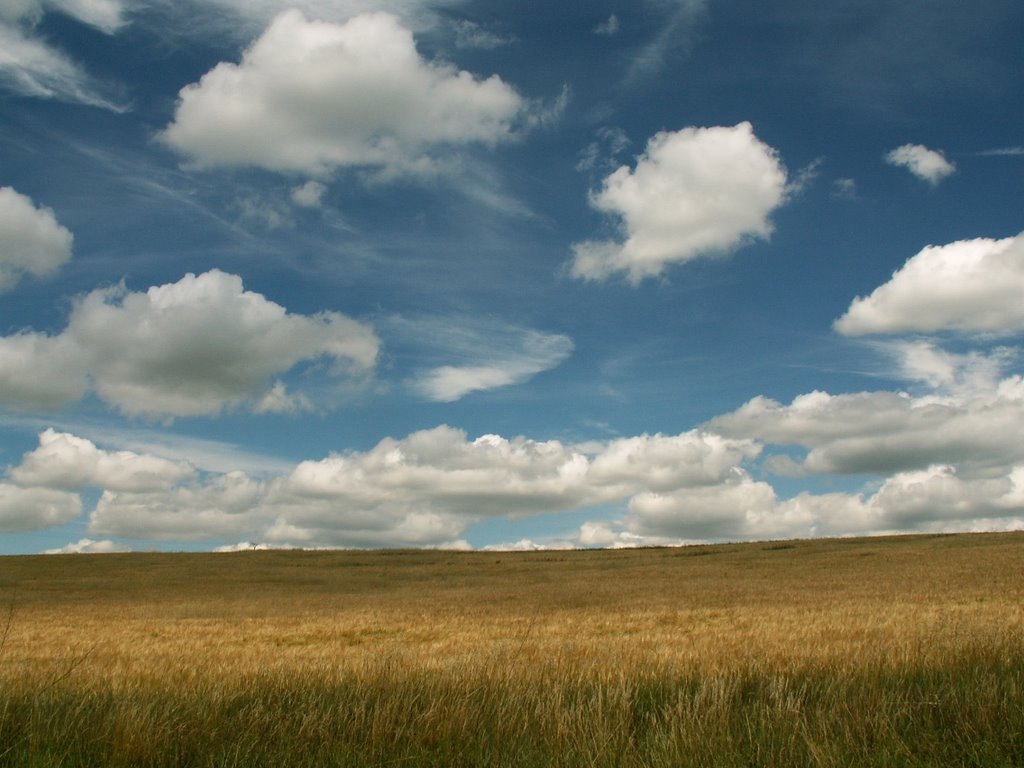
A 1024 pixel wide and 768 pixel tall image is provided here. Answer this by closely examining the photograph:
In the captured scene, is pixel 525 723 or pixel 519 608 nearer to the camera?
pixel 525 723

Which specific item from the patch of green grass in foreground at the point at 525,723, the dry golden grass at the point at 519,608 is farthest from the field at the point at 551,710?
the dry golden grass at the point at 519,608

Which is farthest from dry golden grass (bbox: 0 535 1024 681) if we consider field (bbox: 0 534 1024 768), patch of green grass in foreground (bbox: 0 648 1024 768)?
patch of green grass in foreground (bbox: 0 648 1024 768)

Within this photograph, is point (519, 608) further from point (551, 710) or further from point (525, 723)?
point (525, 723)

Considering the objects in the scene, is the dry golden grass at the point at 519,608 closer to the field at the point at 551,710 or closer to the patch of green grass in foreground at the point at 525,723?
the field at the point at 551,710

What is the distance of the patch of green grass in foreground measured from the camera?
17.2 ft

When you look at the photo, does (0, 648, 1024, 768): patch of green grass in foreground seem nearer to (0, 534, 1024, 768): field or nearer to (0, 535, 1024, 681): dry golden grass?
(0, 534, 1024, 768): field

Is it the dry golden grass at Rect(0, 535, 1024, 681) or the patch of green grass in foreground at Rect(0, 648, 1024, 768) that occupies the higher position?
the patch of green grass in foreground at Rect(0, 648, 1024, 768)

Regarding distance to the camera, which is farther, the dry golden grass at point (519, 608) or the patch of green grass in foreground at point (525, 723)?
the dry golden grass at point (519, 608)

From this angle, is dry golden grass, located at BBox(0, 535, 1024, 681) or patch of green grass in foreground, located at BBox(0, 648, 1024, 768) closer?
patch of green grass in foreground, located at BBox(0, 648, 1024, 768)

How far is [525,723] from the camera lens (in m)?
6.00

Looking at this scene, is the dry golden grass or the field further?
the dry golden grass

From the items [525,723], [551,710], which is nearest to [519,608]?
[551,710]

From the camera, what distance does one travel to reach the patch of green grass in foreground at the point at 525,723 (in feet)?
17.2

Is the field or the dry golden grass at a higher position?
the field
